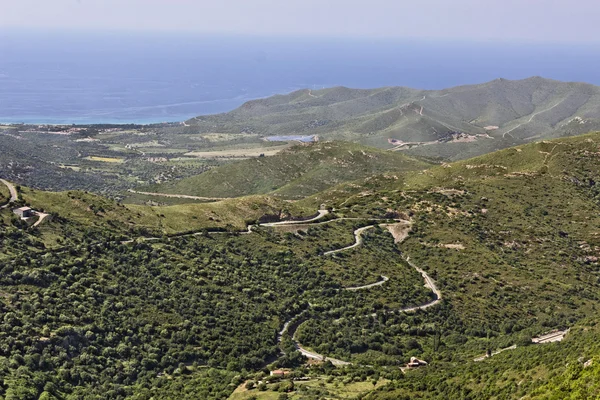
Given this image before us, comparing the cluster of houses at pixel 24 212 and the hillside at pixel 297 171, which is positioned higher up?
the cluster of houses at pixel 24 212

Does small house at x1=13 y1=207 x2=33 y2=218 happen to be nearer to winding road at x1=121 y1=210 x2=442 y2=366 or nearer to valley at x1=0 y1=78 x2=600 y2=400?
valley at x1=0 y1=78 x2=600 y2=400

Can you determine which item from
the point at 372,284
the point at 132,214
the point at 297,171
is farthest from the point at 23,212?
the point at 297,171

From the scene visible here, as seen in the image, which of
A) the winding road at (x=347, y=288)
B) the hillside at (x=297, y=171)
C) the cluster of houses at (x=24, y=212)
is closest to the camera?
the winding road at (x=347, y=288)

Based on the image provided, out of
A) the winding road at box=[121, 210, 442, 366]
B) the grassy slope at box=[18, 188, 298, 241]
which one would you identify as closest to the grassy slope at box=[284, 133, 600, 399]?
the winding road at box=[121, 210, 442, 366]

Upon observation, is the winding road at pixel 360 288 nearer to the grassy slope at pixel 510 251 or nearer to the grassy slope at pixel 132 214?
the grassy slope at pixel 510 251

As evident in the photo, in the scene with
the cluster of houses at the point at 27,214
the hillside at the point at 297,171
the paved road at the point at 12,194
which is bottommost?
the hillside at the point at 297,171

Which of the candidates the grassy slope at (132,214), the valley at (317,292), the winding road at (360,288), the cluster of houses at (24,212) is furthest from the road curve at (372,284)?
the cluster of houses at (24,212)
